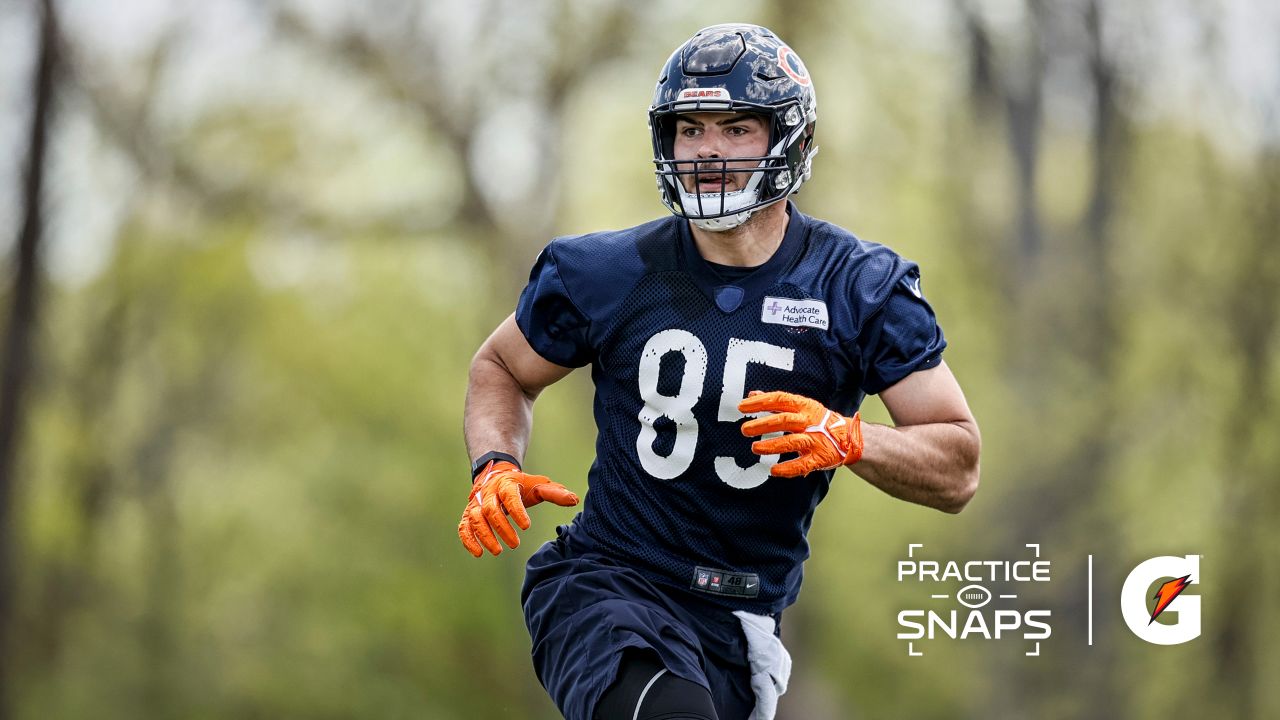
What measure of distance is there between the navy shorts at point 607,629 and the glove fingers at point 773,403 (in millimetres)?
544

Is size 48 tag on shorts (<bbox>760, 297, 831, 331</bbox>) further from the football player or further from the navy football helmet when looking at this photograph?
the navy football helmet

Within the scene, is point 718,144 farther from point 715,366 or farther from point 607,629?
point 607,629

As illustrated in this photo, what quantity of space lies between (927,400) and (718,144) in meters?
0.80

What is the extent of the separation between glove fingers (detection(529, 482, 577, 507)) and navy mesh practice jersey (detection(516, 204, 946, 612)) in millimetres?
130

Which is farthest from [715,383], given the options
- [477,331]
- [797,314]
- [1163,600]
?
[477,331]

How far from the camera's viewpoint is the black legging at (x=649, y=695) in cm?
308

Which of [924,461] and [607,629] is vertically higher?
[924,461]

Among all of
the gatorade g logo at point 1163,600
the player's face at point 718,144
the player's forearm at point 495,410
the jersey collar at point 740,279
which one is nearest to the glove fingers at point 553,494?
the player's forearm at point 495,410

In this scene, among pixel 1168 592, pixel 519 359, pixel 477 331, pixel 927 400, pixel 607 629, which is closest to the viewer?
pixel 607 629

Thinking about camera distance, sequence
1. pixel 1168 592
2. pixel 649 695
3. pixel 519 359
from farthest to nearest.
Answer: pixel 1168 592 → pixel 519 359 → pixel 649 695

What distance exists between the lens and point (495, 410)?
3801mm

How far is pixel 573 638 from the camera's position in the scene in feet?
11.0

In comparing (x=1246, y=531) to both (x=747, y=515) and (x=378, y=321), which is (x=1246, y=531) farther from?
(x=747, y=515)

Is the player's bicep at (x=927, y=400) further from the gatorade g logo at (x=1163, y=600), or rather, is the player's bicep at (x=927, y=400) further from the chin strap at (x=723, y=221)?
the gatorade g logo at (x=1163, y=600)
